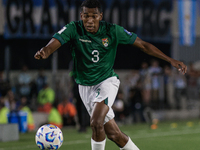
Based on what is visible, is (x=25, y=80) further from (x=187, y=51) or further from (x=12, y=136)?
(x=187, y=51)

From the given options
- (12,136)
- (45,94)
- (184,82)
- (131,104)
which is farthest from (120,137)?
(184,82)

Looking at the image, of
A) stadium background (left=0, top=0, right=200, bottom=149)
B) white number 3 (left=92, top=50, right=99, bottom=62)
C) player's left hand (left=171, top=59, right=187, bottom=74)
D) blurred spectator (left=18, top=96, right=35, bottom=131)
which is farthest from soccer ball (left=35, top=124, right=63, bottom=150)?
stadium background (left=0, top=0, right=200, bottom=149)

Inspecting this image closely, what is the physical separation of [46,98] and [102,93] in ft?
31.8

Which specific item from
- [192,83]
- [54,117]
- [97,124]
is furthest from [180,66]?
[192,83]

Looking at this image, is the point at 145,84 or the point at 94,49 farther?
the point at 145,84

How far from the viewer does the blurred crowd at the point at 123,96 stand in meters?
14.3

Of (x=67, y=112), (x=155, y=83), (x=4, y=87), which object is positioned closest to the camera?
(x=4, y=87)

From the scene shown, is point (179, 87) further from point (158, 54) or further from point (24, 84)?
point (158, 54)

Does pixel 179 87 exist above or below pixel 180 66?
below

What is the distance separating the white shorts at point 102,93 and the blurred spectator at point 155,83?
37.2 feet

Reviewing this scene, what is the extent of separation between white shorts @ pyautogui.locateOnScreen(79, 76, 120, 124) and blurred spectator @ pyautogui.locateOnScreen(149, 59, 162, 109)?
37.2ft

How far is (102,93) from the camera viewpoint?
5.77 meters

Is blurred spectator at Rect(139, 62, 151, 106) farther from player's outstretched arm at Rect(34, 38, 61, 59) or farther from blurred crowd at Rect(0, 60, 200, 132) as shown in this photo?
player's outstretched arm at Rect(34, 38, 61, 59)

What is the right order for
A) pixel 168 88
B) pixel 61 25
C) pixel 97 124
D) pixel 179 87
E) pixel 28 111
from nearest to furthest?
1. pixel 97 124
2. pixel 28 111
3. pixel 61 25
4. pixel 168 88
5. pixel 179 87
